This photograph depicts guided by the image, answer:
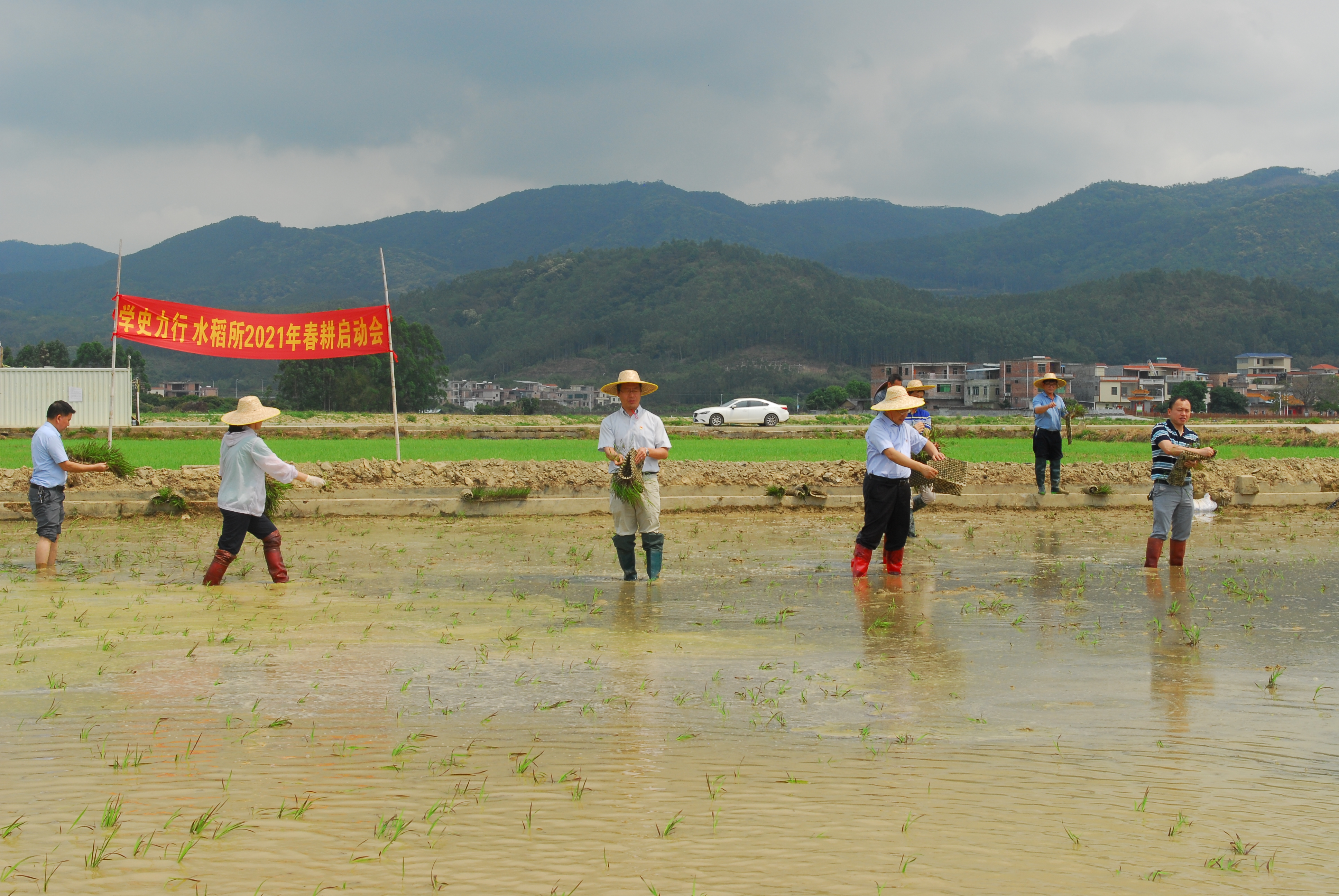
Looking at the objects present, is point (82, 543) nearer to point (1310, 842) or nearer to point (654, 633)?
point (654, 633)

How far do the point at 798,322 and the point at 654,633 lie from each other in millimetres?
154586

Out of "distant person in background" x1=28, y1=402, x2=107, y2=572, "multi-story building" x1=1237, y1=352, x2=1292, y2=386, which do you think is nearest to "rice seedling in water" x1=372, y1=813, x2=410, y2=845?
"distant person in background" x1=28, y1=402, x2=107, y2=572

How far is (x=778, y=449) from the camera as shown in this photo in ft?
90.5

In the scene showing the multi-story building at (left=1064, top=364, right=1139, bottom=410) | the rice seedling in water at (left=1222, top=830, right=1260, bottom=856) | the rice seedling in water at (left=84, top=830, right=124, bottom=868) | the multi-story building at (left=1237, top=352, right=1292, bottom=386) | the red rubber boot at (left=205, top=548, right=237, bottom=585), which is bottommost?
the rice seedling in water at (left=1222, top=830, right=1260, bottom=856)

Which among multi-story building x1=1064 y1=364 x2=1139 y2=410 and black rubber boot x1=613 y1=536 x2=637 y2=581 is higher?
multi-story building x1=1064 y1=364 x2=1139 y2=410

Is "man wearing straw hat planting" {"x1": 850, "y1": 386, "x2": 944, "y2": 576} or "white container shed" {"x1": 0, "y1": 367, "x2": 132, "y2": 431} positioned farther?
"white container shed" {"x1": 0, "y1": 367, "x2": 132, "y2": 431}

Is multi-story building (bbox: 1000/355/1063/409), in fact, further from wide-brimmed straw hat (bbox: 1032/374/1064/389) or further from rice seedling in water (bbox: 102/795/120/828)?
rice seedling in water (bbox: 102/795/120/828)

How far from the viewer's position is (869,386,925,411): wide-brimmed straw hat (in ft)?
29.7

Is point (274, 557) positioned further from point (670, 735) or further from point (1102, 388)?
point (1102, 388)

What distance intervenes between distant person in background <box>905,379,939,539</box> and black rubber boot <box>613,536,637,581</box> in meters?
3.46

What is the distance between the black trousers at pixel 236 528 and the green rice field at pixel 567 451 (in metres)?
10.8

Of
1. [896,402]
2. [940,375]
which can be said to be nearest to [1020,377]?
[940,375]

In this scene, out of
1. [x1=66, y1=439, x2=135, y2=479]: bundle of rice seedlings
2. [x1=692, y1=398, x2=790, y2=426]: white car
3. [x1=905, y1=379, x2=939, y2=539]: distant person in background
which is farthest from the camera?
[x1=692, y1=398, x2=790, y2=426]: white car

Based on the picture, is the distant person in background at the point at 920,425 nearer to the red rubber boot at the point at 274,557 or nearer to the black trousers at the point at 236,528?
the red rubber boot at the point at 274,557
